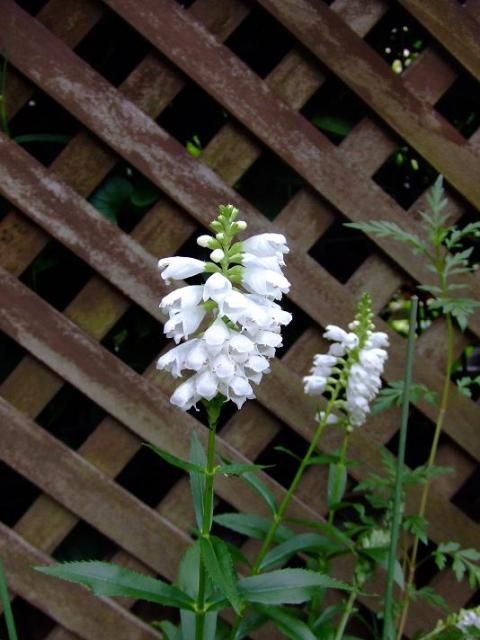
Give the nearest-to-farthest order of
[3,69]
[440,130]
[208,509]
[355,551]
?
[208,509] → [355,551] → [3,69] → [440,130]

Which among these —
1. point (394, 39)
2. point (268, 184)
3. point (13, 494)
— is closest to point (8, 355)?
point (13, 494)

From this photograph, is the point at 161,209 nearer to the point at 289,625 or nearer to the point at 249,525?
the point at 249,525

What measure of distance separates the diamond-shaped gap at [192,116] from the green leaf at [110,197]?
0.23 meters

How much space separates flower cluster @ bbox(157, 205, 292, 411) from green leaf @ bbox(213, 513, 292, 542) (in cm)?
56

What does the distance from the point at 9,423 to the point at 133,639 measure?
52 centimetres

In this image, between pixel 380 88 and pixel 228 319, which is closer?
pixel 228 319

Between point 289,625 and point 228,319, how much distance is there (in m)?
0.59

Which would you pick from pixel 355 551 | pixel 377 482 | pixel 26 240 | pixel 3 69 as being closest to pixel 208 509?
pixel 355 551

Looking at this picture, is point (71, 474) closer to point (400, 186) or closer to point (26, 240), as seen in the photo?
point (26, 240)

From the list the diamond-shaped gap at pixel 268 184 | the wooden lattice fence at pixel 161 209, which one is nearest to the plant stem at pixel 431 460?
the wooden lattice fence at pixel 161 209

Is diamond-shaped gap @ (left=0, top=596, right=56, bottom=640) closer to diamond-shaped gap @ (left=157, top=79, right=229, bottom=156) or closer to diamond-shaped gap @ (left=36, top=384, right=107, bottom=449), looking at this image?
diamond-shaped gap @ (left=36, top=384, right=107, bottom=449)

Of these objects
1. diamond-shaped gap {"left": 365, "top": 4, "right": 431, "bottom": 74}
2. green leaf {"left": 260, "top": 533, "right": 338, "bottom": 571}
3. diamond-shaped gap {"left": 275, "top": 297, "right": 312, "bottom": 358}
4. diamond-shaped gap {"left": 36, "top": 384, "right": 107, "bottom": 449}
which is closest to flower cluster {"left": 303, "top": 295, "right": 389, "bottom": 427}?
green leaf {"left": 260, "top": 533, "right": 338, "bottom": 571}

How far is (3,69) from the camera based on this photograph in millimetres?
1453

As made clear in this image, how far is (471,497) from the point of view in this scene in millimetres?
1899
